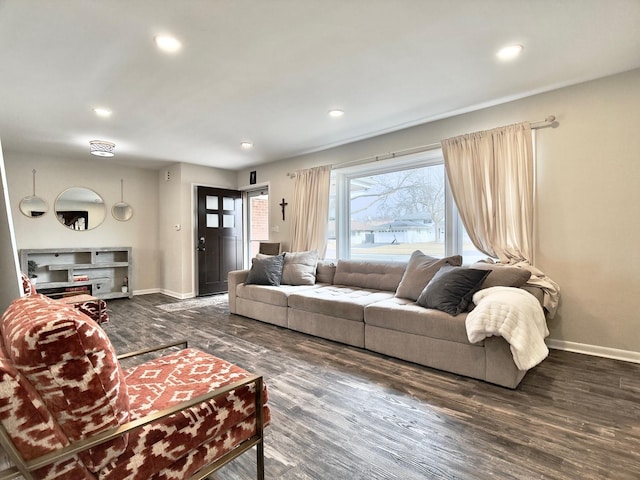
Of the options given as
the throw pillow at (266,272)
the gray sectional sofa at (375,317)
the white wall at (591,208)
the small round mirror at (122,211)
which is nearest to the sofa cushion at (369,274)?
the gray sectional sofa at (375,317)

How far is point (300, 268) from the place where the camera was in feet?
14.4

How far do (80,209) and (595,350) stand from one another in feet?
24.3

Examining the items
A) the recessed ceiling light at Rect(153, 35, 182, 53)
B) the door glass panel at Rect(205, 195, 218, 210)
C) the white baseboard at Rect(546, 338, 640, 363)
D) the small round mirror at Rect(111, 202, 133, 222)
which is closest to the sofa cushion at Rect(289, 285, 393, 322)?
the white baseboard at Rect(546, 338, 640, 363)

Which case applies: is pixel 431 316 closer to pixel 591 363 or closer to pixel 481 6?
pixel 591 363

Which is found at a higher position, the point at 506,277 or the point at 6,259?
the point at 6,259

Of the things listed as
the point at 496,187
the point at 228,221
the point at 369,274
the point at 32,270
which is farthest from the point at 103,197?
the point at 496,187

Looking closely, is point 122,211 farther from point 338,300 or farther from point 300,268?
point 338,300

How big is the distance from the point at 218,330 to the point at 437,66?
3483mm

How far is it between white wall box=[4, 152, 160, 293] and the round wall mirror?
8cm

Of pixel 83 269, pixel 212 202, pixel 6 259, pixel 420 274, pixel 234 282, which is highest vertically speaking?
pixel 212 202

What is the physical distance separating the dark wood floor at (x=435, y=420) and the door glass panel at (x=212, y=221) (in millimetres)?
3511

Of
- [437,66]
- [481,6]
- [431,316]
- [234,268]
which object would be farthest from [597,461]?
[234,268]

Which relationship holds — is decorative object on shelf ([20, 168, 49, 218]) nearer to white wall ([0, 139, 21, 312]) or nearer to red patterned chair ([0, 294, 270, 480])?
white wall ([0, 139, 21, 312])

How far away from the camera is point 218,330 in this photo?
148 inches
